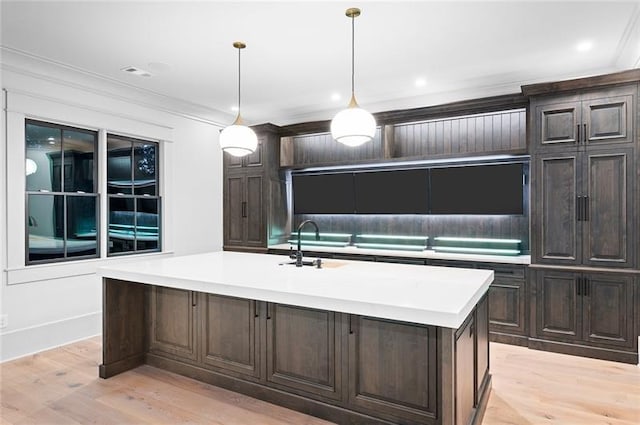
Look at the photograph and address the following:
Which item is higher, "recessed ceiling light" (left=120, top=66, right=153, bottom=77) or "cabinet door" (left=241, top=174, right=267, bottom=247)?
"recessed ceiling light" (left=120, top=66, right=153, bottom=77)

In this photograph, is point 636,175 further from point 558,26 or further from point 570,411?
point 570,411

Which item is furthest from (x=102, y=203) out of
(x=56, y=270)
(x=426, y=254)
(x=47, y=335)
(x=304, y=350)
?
(x=426, y=254)

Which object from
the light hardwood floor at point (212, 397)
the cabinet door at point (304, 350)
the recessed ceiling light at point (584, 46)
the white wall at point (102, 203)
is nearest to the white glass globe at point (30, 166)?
the white wall at point (102, 203)

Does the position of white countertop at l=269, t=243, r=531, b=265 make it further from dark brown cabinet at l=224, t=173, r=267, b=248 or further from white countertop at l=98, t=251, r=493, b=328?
white countertop at l=98, t=251, r=493, b=328

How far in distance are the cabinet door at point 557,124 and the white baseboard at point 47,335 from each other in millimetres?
5033

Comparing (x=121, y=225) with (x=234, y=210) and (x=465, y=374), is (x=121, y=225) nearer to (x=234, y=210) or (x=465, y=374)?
(x=234, y=210)

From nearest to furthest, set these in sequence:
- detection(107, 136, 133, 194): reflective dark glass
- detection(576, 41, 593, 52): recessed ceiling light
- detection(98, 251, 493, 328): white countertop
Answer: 1. detection(98, 251, 493, 328): white countertop
2. detection(576, 41, 593, 52): recessed ceiling light
3. detection(107, 136, 133, 194): reflective dark glass

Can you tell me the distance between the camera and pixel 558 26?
3127mm

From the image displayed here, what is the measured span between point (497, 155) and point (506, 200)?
52 centimetres

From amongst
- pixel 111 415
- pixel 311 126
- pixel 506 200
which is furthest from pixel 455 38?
pixel 111 415

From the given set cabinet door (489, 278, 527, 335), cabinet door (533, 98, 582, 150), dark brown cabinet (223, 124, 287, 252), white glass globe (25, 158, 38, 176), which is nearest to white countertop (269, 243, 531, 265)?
cabinet door (489, 278, 527, 335)

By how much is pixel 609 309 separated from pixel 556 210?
0.99 m

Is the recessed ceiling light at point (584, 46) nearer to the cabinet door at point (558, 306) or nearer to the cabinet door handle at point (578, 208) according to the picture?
the cabinet door handle at point (578, 208)

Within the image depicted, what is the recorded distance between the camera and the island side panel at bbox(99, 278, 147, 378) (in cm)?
318
